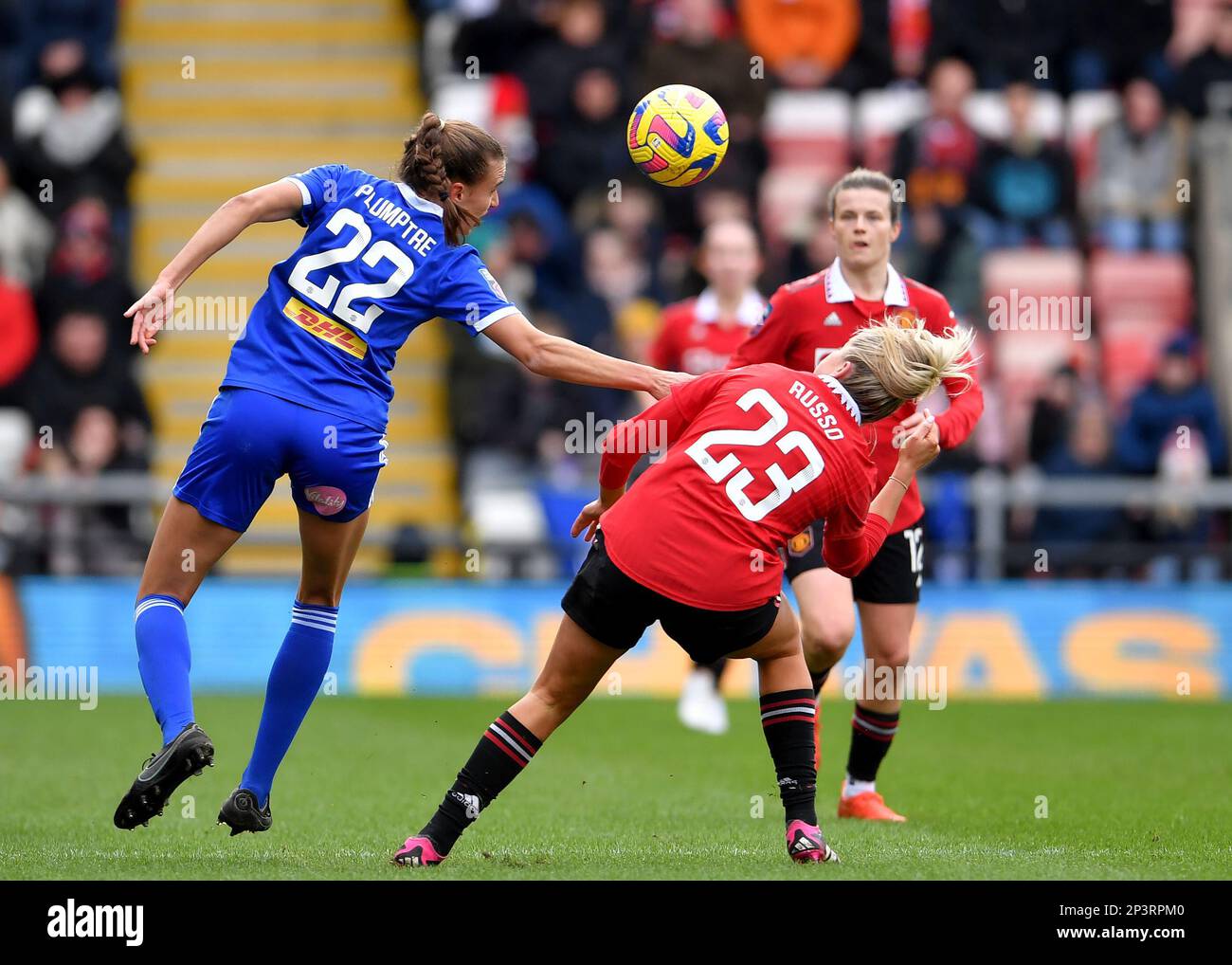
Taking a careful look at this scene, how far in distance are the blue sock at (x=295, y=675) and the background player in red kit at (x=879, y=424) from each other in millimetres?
2149

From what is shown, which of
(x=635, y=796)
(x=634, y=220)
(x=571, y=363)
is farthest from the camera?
(x=634, y=220)

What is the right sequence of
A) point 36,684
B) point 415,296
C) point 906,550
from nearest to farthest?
point 415,296 → point 906,550 → point 36,684

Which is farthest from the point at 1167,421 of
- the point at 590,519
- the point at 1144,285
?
the point at 590,519

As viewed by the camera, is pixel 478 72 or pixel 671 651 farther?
pixel 478 72

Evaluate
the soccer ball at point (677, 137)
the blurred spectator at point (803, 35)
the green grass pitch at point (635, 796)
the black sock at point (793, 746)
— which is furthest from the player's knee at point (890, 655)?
the blurred spectator at point (803, 35)

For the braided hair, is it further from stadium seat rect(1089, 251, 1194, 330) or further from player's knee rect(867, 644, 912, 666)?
stadium seat rect(1089, 251, 1194, 330)

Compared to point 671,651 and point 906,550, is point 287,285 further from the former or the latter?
point 671,651

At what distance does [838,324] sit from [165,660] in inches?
125

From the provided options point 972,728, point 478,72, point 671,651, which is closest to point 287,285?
point 972,728

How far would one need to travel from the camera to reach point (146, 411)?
1557cm

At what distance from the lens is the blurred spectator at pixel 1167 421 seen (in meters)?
15.4

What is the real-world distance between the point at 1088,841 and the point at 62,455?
10284mm

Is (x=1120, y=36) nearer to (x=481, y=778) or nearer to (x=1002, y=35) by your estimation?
(x=1002, y=35)

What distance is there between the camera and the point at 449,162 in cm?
645
